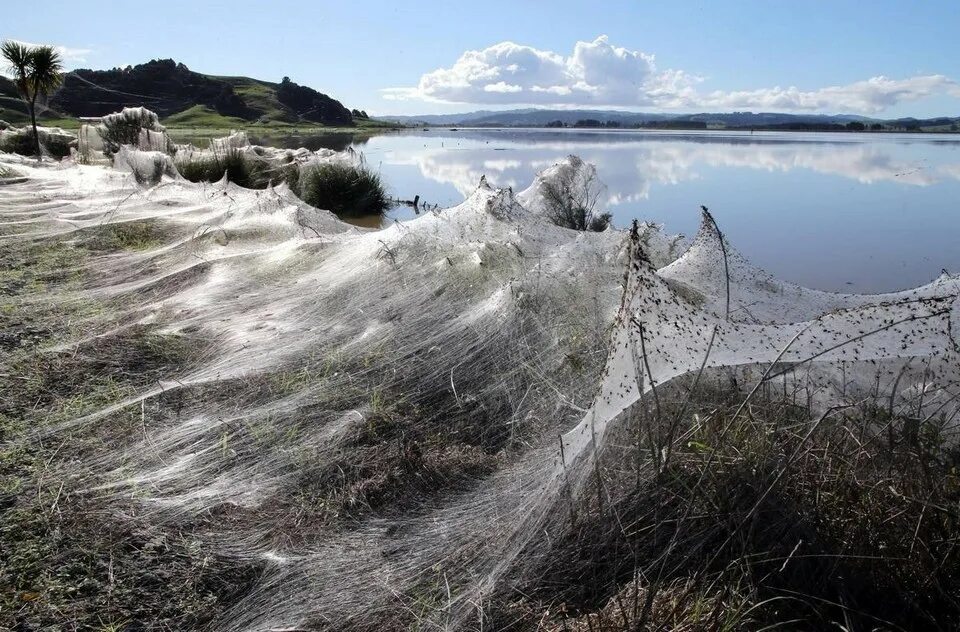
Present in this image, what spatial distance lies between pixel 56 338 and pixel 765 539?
5.31 metres

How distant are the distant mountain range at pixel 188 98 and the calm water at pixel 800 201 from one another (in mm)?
67720

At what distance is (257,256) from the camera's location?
7270 millimetres

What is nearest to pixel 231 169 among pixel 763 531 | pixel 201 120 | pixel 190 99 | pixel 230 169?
pixel 230 169

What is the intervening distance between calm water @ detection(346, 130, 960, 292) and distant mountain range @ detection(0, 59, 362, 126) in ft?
222

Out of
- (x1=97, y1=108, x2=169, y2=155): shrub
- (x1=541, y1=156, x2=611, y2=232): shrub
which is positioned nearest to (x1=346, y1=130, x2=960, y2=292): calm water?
(x1=541, y1=156, x2=611, y2=232): shrub

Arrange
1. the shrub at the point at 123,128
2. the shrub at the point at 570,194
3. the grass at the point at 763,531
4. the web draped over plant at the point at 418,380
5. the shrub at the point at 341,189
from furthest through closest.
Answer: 1. the shrub at the point at 123,128
2. the shrub at the point at 341,189
3. the shrub at the point at 570,194
4. the web draped over plant at the point at 418,380
5. the grass at the point at 763,531

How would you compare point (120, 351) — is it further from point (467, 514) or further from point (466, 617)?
point (466, 617)

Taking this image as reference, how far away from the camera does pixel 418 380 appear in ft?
15.1

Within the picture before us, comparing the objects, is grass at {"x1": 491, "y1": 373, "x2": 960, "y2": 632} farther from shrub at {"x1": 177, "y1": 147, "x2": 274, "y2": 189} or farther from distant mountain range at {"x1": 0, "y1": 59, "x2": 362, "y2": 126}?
distant mountain range at {"x1": 0, "y1": 59, "x2": 362, "y2": 126}

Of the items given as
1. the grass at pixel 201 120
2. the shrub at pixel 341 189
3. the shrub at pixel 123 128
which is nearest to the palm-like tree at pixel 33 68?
the shrub at pixel 123 128

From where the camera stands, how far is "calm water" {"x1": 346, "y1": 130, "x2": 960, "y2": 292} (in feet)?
44.1

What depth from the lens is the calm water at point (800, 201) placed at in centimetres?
1345

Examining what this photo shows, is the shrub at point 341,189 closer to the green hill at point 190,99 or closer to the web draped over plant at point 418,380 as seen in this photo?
the web draped over plant at point 418,380

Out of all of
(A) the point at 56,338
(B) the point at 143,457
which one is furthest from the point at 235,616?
(A) the point at 56,338
